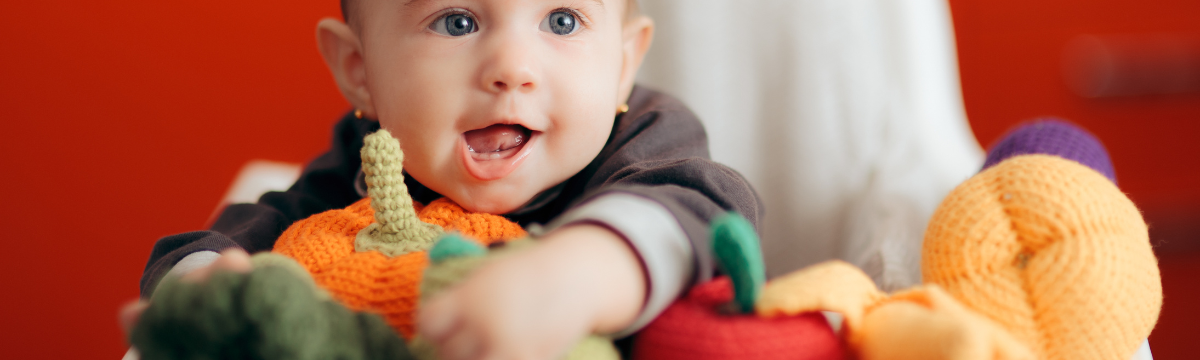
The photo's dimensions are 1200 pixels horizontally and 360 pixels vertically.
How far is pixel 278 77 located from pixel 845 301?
144 cm

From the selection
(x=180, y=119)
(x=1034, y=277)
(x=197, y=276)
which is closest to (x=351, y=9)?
(x=197, y=276)

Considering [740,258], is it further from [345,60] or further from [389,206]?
[345,60]

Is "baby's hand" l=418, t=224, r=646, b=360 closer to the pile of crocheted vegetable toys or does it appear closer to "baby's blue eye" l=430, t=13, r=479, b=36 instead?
the pile of crocheted vegetable toys

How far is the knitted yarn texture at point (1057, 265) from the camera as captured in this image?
16.1 inches

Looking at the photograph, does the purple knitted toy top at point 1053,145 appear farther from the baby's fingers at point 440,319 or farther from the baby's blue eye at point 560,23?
the baby's fingers at point 440,319

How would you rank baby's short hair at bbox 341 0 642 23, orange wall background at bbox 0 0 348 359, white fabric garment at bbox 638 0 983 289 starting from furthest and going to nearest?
1. orange wall background at bbox 0 0 348 359
2. white fabric garment at bbox 638 0 983 289
3. baby's short hair at bbox 341 0 642 23

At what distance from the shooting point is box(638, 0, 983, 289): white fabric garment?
835 mm

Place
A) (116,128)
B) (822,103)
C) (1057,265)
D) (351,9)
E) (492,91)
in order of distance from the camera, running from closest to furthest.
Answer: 1. (1057,265)
2. (492,91)
3. (351,9)
4. (822,103)
5. (116,128)

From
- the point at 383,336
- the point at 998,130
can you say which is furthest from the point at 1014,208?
the point at 998,130

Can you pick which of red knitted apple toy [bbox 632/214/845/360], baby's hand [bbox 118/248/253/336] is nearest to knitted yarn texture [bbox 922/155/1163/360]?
red knitted apple toy [bbox 632/214/845/360]

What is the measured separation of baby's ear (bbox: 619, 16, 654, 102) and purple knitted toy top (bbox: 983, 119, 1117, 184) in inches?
11.6

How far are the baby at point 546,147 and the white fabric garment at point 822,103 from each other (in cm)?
25

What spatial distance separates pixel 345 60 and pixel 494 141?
8.0 inches

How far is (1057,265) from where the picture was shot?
410mm
